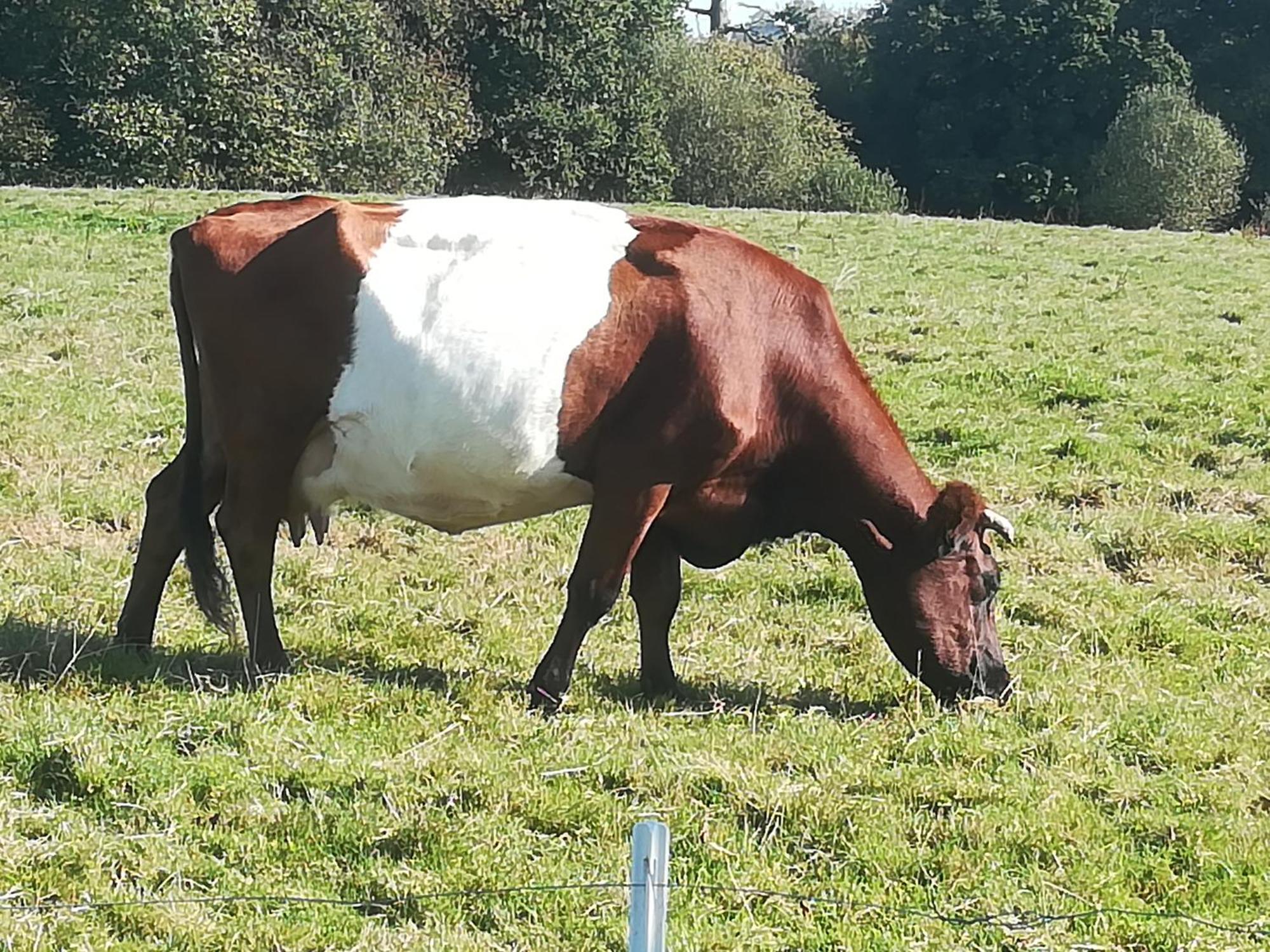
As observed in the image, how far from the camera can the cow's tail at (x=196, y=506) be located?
721 cm

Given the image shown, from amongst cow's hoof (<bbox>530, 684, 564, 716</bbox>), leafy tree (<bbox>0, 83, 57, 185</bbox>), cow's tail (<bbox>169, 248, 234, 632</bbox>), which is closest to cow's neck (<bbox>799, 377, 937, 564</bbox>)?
cow's hoof (<bbox>530, 684, 564, 716</bbox>)

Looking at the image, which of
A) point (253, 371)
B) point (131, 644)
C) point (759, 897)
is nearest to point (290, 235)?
point (253, 371)

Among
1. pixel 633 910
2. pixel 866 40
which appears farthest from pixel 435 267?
pixel 866 40

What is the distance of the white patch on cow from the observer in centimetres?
673

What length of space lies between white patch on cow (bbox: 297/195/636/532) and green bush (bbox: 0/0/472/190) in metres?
33.4

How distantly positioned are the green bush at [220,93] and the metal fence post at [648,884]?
37581 mm

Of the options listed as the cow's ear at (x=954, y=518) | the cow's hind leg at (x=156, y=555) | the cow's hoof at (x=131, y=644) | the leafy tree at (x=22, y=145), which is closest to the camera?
the cow's ear at (x=954, y=518)

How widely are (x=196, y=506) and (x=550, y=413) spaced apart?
1795 millimetres

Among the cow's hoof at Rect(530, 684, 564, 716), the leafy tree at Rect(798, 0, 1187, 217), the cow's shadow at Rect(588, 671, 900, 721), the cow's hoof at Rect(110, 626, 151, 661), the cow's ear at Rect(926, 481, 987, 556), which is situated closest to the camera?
the cow's hoof at Rect(530, 684, 564, 716)

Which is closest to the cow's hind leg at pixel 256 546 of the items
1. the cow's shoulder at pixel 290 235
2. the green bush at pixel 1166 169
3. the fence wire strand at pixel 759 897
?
the cow's shoulder at pixel 290 235

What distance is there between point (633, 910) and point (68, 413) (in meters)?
9.75

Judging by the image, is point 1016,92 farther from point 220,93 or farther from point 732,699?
point 732,699

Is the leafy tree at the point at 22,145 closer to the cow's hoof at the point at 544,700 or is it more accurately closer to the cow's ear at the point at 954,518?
the cow's hoof at the point at 544,700

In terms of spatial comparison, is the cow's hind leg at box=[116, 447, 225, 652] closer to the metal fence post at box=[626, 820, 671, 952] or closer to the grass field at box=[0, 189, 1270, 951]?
the grass field at box=[0, 189, 1270, 951]
